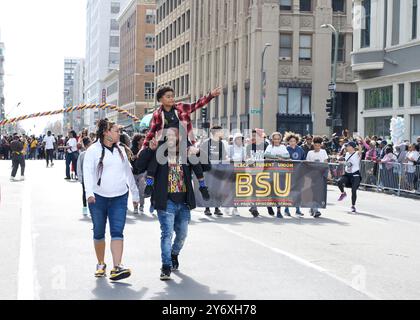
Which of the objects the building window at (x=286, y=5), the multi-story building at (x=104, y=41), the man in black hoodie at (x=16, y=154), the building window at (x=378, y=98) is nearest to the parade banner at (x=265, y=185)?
the man in black hoodie at (x=16, y=154)

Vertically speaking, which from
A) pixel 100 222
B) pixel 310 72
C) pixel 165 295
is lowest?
pixel 165 295

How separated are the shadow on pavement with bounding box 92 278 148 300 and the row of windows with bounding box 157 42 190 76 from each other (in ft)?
228

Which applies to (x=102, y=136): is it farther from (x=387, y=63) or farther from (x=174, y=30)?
(x=174, y=30)

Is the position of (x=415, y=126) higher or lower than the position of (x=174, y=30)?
lower

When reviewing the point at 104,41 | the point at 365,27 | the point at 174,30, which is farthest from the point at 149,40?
the point at 365,27

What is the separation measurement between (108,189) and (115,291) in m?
1.23

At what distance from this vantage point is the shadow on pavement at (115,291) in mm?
7594

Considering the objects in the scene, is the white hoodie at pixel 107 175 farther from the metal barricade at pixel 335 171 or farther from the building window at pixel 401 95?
the building window at pixel 401 95

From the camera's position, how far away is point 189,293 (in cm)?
780

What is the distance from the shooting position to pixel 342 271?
360 inches

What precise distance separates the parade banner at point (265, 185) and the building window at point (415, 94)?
2059 centimetres

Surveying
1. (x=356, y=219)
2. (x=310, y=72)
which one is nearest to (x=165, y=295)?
(x=356, y=219)
